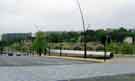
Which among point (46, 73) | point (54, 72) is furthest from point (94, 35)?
point (46, 73)

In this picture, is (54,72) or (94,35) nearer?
(54,72)

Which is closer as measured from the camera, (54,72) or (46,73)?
(46,73)

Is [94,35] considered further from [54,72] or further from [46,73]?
[46,73]

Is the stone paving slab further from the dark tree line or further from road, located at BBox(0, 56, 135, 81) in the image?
the dark tree line

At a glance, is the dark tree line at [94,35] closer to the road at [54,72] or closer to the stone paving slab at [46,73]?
the road at [54,72]

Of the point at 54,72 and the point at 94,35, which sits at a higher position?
the point at 94,35

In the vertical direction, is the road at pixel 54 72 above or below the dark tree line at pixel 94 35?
below

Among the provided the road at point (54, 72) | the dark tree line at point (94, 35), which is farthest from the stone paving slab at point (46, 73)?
the dark tree line at point (94, 35)

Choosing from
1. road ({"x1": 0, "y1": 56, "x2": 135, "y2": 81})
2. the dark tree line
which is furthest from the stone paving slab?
the dark tree line

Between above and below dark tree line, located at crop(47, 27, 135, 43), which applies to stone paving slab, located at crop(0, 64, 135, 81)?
below

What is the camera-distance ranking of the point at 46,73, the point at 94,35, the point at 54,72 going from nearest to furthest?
the point at 46,73
the point at 54,72
the point at 94,35

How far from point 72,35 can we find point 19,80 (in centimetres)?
10463

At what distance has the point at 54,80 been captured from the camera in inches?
477

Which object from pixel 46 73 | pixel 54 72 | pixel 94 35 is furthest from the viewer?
pixel 94 35
